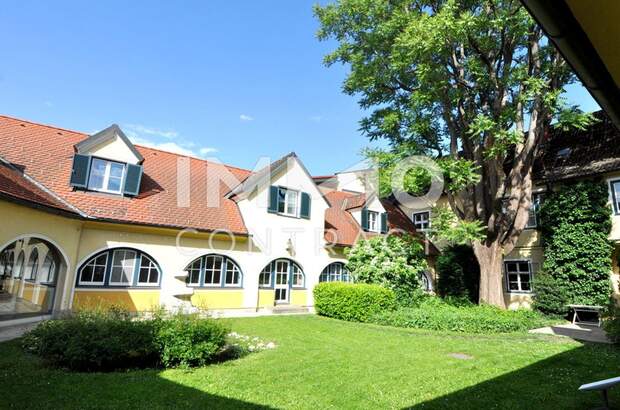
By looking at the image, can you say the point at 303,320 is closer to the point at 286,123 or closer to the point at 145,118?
the point at 286,123

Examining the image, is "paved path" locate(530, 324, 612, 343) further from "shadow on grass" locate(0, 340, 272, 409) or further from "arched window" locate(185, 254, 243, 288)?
"arched window" locate(185, 254, 243, 288)

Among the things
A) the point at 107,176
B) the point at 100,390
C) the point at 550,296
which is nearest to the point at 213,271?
the point at 107,176

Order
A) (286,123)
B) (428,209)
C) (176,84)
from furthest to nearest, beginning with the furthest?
(428,209) < (286,123) < (176,84)

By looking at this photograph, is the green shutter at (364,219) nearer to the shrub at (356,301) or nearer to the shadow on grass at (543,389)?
the shrub at (356,301)

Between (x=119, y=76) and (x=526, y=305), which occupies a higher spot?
(x=119, y=76)

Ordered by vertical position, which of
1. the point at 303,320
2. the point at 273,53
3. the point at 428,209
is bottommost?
the point at 303,320

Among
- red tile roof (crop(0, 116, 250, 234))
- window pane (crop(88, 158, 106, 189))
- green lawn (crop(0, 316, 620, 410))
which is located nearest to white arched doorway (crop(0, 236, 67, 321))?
red tile roof (crop(0, 116, 250, 234))

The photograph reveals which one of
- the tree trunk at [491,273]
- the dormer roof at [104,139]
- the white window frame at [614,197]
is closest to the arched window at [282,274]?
the dormer roof at [104,139]

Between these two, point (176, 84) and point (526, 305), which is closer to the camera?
point (176, 84)

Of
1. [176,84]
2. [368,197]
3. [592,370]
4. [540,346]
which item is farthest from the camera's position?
[368,197]

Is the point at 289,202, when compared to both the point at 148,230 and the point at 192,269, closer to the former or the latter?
the point at 192,269

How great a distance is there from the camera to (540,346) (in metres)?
9.74

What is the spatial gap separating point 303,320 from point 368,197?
997cm

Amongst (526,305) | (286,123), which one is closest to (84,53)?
(286,123)
